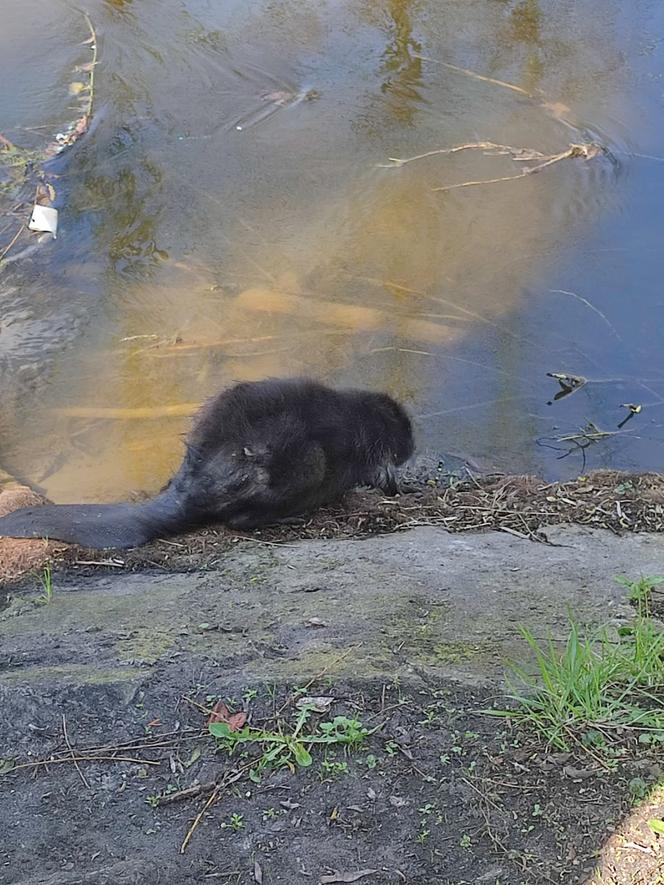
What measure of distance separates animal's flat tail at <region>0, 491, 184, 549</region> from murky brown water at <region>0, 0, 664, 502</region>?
59 cm

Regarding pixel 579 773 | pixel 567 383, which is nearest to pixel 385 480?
pixel 567 383

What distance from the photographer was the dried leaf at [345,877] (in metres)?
1.89

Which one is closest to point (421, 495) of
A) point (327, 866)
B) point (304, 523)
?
point (304, 523)

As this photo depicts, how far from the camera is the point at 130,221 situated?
18.9 feet

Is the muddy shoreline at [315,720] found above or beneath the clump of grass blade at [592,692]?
beneath

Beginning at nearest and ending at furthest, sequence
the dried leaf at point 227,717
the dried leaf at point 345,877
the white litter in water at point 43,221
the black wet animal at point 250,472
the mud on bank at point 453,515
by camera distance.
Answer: the dried leaf at point 345,877, the dried leaf at point 227,717, the mud on bank at point 453,515, the black wet animal at point 250,472, the white litter in water at point 43,221

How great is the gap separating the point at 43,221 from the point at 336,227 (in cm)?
178

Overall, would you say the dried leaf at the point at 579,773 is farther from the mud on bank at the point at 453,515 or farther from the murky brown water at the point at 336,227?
the murky brown water at the point at 336,227

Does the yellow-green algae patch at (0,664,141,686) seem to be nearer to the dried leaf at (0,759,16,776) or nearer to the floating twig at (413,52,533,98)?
the dried leaf at (0,759,16,776)

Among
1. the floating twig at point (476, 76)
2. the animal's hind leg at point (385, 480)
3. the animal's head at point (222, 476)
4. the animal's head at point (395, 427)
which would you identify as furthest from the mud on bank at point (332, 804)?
the floating twig at point (476, 76)

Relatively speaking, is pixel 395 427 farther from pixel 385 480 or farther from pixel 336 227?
pixel 336 227

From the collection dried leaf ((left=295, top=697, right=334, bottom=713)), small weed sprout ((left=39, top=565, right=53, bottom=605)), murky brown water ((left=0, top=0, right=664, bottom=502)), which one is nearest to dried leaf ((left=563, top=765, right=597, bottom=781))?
dried leaf ((left=295, top=697, right=334, bottom=713))

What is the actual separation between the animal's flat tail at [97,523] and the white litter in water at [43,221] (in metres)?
2.31

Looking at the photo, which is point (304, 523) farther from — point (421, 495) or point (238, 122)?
point (238, 122)
